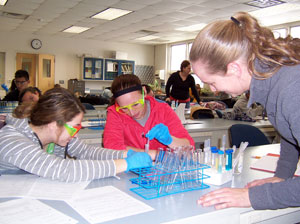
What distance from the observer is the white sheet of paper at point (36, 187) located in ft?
3.81

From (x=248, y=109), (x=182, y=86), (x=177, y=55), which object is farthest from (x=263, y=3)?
(x=177, y=55)

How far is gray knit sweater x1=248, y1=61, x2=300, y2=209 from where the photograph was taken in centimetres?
88

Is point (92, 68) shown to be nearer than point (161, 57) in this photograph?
Yes

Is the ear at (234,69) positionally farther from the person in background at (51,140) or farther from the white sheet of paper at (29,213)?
the white sheet of paper at (29,213)

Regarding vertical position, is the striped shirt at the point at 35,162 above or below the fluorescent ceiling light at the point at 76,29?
below

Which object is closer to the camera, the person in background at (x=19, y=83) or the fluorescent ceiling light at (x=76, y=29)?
the person in background at (x=19, y=83)

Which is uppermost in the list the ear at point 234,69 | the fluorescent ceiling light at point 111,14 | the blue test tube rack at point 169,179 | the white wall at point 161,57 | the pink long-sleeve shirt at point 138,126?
the fluorescent ceiling light at point 111,14

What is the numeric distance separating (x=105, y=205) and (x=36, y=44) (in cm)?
997

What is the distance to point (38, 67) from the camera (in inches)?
392

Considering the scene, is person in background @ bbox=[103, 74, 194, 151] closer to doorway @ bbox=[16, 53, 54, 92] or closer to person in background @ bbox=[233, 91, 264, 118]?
person in background @ bbox=[233, 91, 264, 118]

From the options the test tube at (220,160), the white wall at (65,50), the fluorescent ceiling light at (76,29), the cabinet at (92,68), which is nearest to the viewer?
the test tube at (220,160)

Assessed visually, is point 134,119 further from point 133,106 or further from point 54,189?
point 54,189

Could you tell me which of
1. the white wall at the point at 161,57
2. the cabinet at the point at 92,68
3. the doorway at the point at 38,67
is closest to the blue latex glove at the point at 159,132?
the doorway at the point at 38,67

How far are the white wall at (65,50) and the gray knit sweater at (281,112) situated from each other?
9.97 metres
